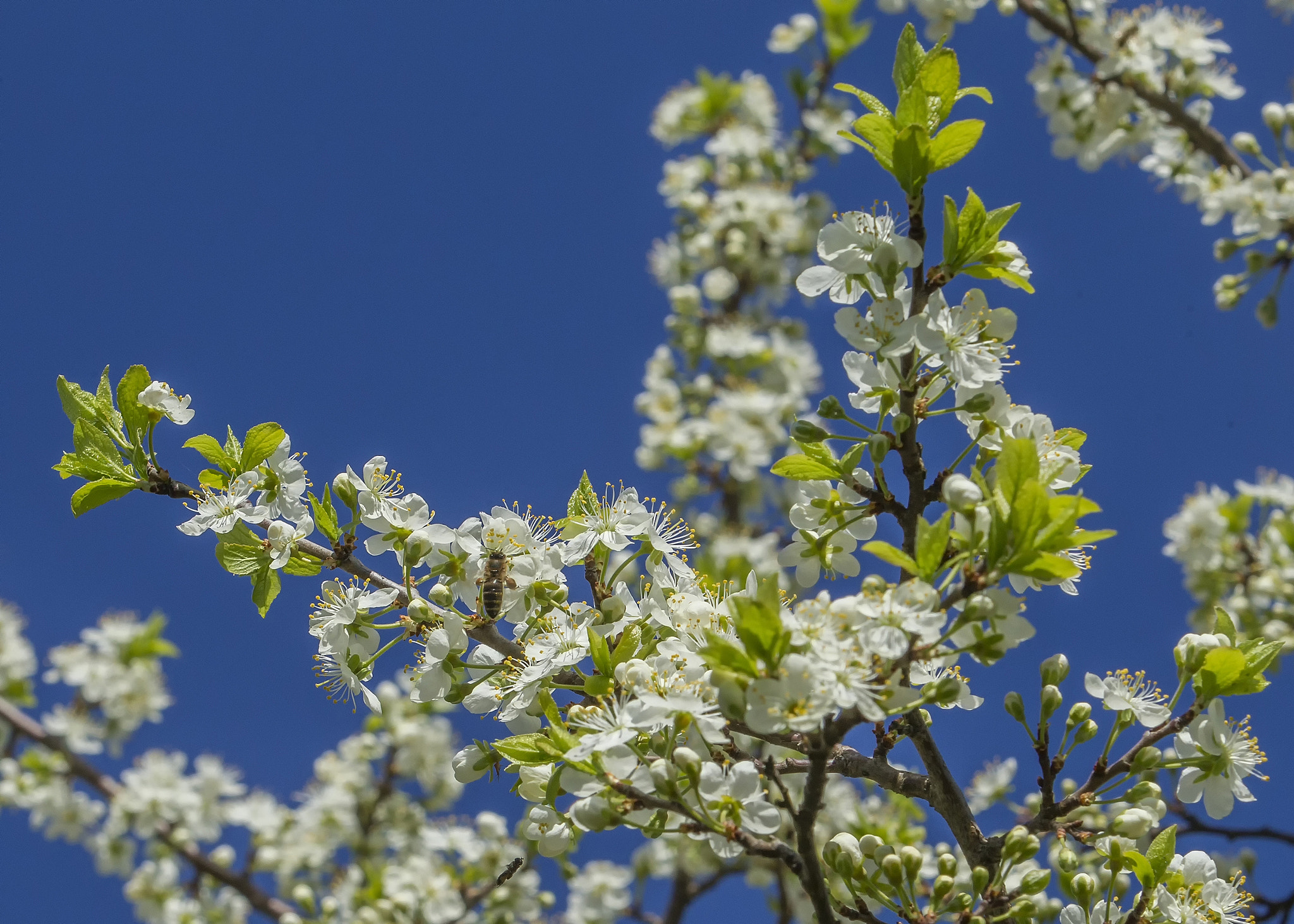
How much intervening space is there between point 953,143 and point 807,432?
691 mm

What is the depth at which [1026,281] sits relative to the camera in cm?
203

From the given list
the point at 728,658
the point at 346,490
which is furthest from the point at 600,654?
the point at 346,490

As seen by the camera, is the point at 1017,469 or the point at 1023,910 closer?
the point at 1017,469

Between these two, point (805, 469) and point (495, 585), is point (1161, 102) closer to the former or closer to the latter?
point (805, 469)

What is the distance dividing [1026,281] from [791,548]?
0.80 metres

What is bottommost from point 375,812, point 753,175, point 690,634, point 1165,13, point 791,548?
point 690,634

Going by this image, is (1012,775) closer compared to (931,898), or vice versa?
(931,898)

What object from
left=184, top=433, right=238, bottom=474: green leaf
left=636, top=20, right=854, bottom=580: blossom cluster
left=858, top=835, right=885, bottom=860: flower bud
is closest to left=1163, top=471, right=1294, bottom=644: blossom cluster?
left=636, top=20, right=854, bottom=580: blossom cluster

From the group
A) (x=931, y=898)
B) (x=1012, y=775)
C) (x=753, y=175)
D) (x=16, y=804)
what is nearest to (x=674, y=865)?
(x=1012, y=775)

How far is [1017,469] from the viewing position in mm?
1758

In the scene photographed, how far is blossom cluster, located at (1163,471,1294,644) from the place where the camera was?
593cm

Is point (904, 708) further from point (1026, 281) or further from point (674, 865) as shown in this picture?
point (674, 865)

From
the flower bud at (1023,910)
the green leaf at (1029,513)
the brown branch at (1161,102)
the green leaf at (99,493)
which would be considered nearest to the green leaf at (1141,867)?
the flower bud at (1023,910)

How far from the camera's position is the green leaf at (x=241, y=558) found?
2.24 metres
